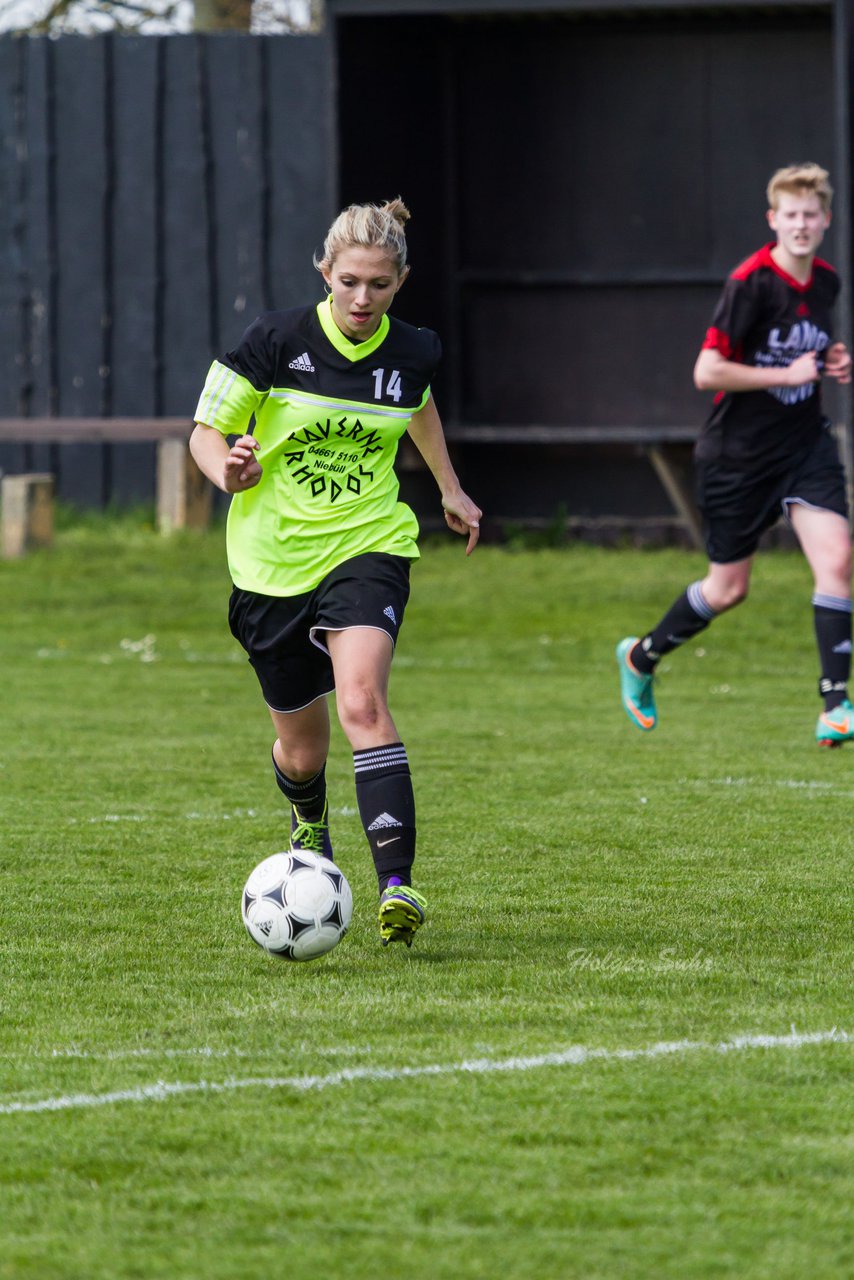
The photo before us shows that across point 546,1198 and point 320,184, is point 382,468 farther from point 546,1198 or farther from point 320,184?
point 320,184

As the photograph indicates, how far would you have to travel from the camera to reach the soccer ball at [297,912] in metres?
4.72

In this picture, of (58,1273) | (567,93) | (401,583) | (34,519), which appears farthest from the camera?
(567,93)

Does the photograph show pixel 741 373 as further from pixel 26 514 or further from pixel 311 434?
pixel 26 514

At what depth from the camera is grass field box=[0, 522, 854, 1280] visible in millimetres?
3049

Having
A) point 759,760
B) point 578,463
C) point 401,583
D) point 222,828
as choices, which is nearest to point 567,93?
point 578,463

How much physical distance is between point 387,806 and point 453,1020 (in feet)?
2.90

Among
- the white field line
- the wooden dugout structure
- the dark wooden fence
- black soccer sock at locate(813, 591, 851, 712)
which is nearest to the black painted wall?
the wooden dugout structure

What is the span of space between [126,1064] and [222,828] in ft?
9.51

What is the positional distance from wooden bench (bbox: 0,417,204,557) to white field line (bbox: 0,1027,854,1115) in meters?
12.0

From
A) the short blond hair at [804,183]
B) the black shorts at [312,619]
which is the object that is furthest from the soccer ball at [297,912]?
the short blond hair at [804,183]

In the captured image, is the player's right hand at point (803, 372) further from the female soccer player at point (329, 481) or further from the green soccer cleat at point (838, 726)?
the female soccer player at point (329, 481)

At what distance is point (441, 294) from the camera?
56.9 feet

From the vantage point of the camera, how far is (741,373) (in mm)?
8055

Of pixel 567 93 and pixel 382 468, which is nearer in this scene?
pixel 382 468
